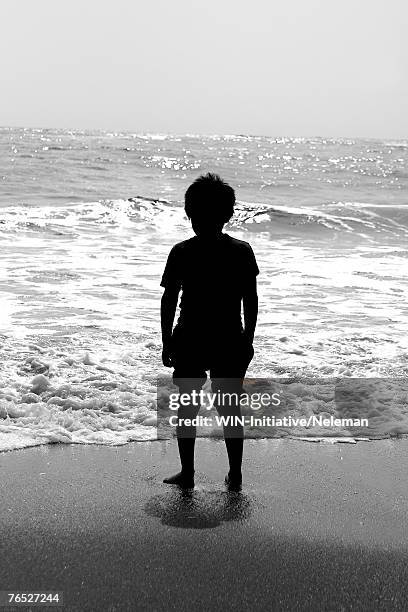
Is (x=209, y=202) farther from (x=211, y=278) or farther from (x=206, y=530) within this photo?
(x=206, y=530)

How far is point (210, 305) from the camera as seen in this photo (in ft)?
9.88

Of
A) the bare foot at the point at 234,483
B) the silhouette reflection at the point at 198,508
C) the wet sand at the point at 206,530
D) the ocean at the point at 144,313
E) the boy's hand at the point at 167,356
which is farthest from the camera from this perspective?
the ocean at the point at 144,313

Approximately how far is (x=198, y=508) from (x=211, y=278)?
3.42 ft

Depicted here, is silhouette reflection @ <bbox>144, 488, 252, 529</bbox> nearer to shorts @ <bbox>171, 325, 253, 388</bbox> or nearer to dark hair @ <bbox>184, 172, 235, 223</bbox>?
shorts @ <bbox>171, 325, 253, 388</bbox>

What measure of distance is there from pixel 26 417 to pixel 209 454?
124 centimetres

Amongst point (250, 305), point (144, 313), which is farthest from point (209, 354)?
point (144, 313)

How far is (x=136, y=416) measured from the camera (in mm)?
4242

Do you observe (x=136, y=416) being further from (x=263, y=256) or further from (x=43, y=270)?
(x=263, y=256)

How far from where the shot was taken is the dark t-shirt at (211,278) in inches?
116

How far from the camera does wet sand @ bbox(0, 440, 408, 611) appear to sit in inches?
91.0

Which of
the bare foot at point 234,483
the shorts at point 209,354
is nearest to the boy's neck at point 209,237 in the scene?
the shorts at point 209,354

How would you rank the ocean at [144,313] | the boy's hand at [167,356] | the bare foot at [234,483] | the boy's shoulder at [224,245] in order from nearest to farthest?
1. the boy's shoulder at [224,245]
2. the boy's hand at [167,356]
3. the bare foot at [234,483]
4. the ocean at [144,313]

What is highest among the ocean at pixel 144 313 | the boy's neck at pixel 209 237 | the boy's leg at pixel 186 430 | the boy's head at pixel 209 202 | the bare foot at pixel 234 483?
the boy's head at pixel 209 202

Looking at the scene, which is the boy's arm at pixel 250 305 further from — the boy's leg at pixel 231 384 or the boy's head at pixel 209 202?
the boy's head at pixel 209 202
